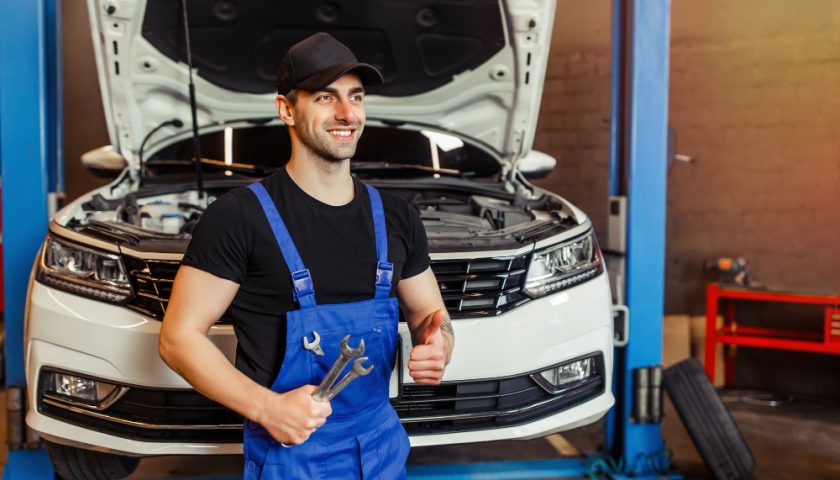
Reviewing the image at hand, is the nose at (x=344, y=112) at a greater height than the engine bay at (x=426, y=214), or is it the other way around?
the nose at (x=344, y=112)

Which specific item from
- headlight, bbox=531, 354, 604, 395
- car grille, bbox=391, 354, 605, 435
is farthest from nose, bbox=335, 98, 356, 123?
headlight, bbox=531, 354, 604, 395

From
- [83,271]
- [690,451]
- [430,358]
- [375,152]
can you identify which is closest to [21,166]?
[83,271]

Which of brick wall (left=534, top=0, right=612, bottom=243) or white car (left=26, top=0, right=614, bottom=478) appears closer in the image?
white car (left=26, top=0, right=614, bottom=478)

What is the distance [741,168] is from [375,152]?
120 inches

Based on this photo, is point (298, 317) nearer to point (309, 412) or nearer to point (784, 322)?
point (309, 412)

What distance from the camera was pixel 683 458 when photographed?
3545 mm

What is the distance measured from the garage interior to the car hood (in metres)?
1.35

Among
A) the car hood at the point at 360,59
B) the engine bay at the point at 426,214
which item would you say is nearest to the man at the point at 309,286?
the engine bay at the point at 426,214

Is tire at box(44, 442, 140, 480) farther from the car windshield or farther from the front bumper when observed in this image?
the car windshield

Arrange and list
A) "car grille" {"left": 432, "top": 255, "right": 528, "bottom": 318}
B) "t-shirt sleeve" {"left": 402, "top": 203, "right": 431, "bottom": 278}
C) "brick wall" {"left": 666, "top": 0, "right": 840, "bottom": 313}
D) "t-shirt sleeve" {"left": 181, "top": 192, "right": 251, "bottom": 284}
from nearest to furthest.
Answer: "t-shirt sleeve" {"left": 181, "top": 192, "right": 251, "bottom": 284}, "t-shirt sleeve" {"left": 402, "top": 203, "right": 431, "bottom": 278}, "car grille" {"left": 432, "top": 255, "right": 528, "bottom": 318}, "brick wall" {"left": 666, "top": 0, "right": 840, "bottom": 313}

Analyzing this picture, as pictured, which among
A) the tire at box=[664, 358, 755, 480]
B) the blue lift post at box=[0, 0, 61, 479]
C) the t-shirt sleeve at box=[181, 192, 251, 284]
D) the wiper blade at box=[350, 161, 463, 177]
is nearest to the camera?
the t-shirt sleeve at box=[181, 192, 251, 284]

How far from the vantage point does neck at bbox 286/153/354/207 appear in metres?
1.56

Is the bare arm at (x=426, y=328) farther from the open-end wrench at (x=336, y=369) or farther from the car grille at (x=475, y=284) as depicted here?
the car grille at (x=475, y=284)

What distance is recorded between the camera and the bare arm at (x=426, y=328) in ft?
4.83
